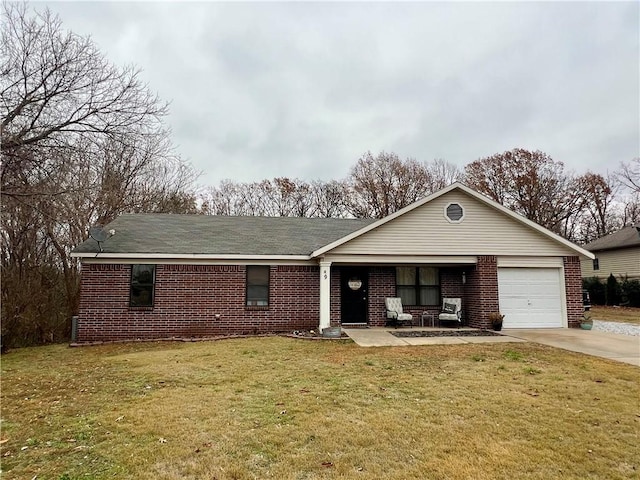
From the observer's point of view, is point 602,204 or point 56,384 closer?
point 56,384

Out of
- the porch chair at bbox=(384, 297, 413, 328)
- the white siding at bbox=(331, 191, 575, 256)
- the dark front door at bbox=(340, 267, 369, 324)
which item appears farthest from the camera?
the dark front door at bbox=(340, 267, 369, 324)

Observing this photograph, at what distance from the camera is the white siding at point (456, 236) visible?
12719 millimetres

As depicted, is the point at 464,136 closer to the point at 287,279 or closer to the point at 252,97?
the point at 252,97

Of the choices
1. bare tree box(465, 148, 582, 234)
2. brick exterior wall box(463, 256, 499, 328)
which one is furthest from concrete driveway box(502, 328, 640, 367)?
bare tree box(465, 148, 582, 234)

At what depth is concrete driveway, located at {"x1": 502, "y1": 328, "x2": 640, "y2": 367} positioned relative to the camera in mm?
8734

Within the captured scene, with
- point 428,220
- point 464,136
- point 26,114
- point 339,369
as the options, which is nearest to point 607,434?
point 339,369

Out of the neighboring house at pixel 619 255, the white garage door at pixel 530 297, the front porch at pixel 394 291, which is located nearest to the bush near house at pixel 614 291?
the neighboring house at pixel 619 255

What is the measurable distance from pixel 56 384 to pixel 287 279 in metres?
7.03

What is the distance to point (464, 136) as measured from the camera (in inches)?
1065


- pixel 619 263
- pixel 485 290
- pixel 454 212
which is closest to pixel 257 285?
pixel 454 212

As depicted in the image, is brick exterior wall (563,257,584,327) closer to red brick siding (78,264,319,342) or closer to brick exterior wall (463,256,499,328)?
brick exterior wall (463,256,499,328)

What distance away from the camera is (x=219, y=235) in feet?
45.6

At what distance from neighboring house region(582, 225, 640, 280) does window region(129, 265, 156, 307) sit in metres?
25.1

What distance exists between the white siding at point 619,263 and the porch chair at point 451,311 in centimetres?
1816
